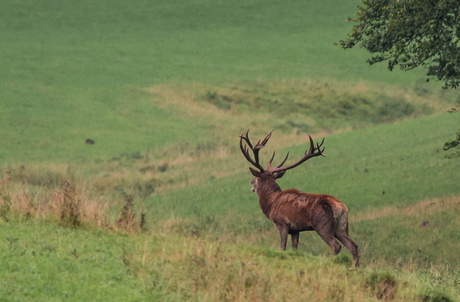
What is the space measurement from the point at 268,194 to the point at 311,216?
6.70 ft

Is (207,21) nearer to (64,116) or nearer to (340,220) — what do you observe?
(64,116)

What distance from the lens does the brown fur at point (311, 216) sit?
583 inches

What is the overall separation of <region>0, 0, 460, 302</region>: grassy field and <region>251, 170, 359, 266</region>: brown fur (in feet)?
2.90

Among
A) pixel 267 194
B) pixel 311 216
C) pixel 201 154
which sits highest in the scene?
pixel 267 194

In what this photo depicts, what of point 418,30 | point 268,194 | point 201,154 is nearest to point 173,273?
point 268,194

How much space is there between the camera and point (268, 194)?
55.7ft

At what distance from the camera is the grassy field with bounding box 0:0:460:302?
12102 millimetres

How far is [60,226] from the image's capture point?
50.2ft

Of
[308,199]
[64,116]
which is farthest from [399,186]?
[64,116]

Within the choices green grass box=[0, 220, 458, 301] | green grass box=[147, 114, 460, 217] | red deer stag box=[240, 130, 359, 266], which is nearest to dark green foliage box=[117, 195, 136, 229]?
green grass box=[0, 220, 458, 301]

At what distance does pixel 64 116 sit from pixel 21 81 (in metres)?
8.21

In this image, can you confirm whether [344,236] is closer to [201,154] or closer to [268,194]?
[268,194]

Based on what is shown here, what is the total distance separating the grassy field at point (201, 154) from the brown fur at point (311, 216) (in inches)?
34.8

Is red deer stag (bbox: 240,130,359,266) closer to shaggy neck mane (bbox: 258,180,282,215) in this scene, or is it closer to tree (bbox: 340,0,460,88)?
shaggy neck mane (bbox: 258,180,282,215)
